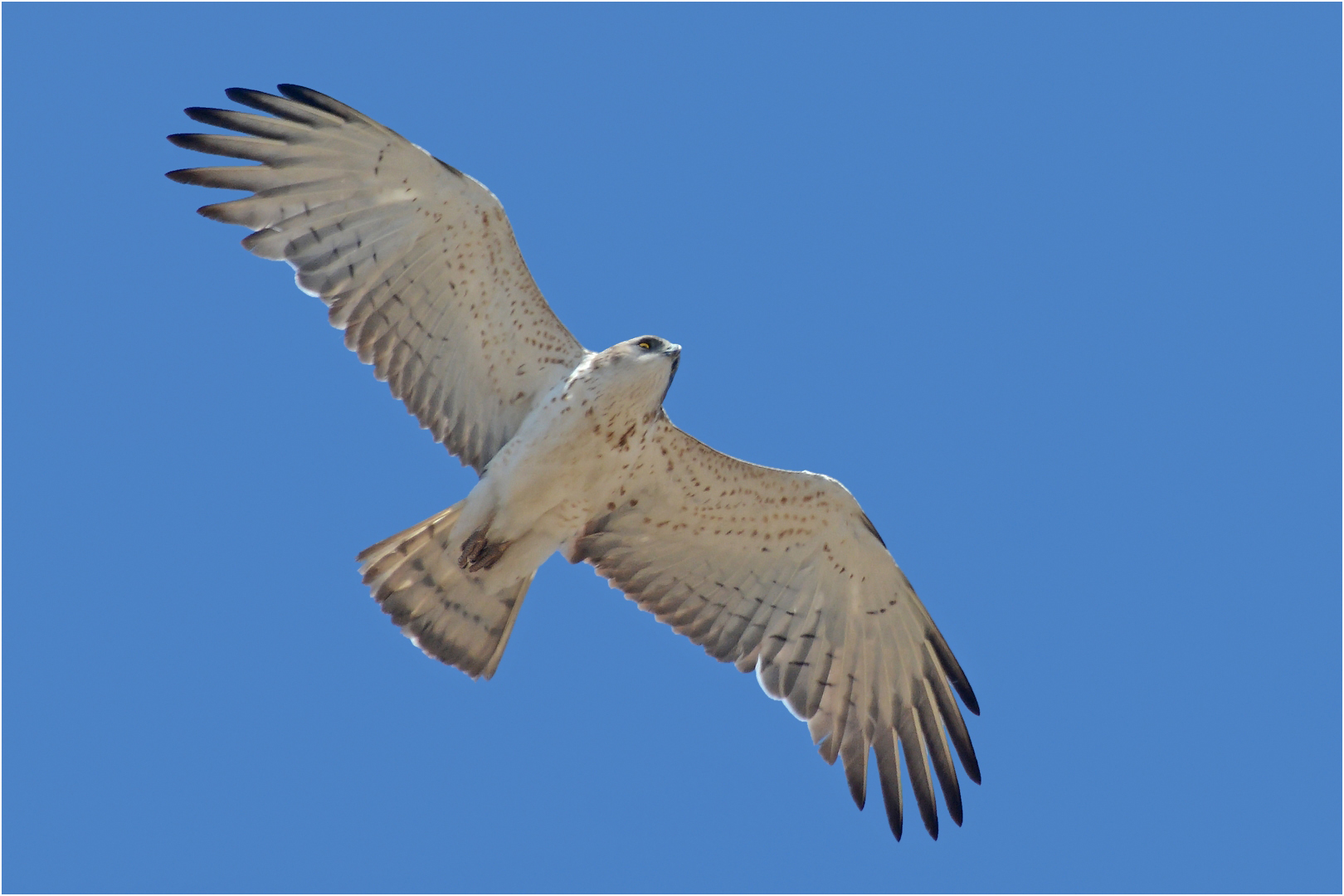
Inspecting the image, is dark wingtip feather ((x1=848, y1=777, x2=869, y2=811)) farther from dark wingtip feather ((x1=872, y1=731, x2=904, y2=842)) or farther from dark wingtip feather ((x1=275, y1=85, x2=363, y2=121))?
dark wingtip feather ((x1=275, y1=85, x2=363, y2=121))

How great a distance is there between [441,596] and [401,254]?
2.37 meters

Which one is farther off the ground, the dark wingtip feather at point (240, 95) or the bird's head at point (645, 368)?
the dark wingtip feather at point (240, 95)

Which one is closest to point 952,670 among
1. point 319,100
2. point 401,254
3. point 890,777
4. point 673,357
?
point 890,777

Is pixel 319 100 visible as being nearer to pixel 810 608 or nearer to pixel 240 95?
pixel 240 95

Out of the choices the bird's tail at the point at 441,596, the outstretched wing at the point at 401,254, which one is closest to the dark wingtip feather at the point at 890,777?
the bird's tail at the point at 441,596

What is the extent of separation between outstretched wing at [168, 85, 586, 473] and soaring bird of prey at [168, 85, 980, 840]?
0.01m

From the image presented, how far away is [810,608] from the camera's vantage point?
1204 cm

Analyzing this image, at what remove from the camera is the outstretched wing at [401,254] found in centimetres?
1091

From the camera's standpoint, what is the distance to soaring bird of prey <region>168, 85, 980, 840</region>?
1099 cm

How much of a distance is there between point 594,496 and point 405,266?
6.68 feet

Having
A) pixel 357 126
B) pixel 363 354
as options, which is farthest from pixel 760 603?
pixel 357 126

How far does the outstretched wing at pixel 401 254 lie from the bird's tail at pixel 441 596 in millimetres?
670

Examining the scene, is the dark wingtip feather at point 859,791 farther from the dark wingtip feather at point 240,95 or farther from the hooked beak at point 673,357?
the dark wingtip feather at point 240,95

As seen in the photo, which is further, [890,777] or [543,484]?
[890,777]
